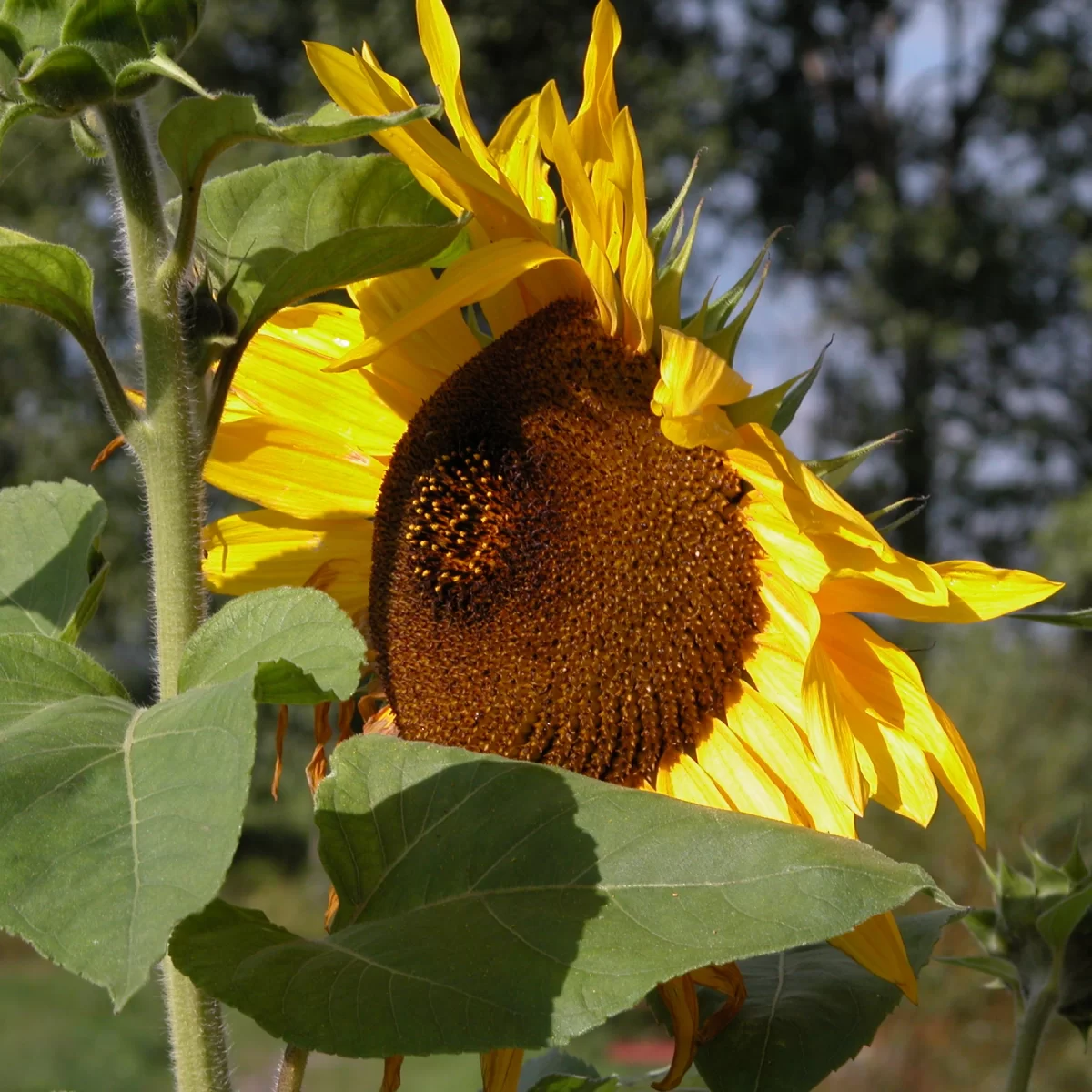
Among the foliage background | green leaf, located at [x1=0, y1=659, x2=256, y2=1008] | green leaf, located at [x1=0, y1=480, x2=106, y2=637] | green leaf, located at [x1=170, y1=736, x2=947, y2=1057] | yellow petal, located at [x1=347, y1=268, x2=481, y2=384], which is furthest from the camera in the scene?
the foliage background

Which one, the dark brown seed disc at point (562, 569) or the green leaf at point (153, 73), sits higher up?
A: the green leaf at point (153, 73)

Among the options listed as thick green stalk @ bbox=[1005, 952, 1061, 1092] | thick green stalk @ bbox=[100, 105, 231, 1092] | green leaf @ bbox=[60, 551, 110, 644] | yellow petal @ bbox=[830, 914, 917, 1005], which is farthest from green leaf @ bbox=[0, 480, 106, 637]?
thick green stalk @ bbox=[1005, 952, 1061, 1092]

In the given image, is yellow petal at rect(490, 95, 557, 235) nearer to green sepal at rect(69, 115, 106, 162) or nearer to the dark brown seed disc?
the dark brown seed disc

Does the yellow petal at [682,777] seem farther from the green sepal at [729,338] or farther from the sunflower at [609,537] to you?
the green sepal at [729,338]

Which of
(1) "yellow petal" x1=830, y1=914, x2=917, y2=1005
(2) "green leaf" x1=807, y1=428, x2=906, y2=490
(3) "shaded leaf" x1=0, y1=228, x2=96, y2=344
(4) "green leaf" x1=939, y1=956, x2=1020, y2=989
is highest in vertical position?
(3) "shaded leaf" x1=0, y1=228, x2=96, y2=344

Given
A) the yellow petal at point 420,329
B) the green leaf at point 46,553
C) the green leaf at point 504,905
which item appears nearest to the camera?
the green leaf at point 504,905

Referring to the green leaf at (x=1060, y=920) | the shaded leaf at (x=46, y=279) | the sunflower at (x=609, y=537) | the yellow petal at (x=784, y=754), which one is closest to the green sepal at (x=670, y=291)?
the sunflower at (x=609, y=537)

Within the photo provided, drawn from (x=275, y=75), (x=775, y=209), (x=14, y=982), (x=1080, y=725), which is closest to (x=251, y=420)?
(x=1080, y=725)
